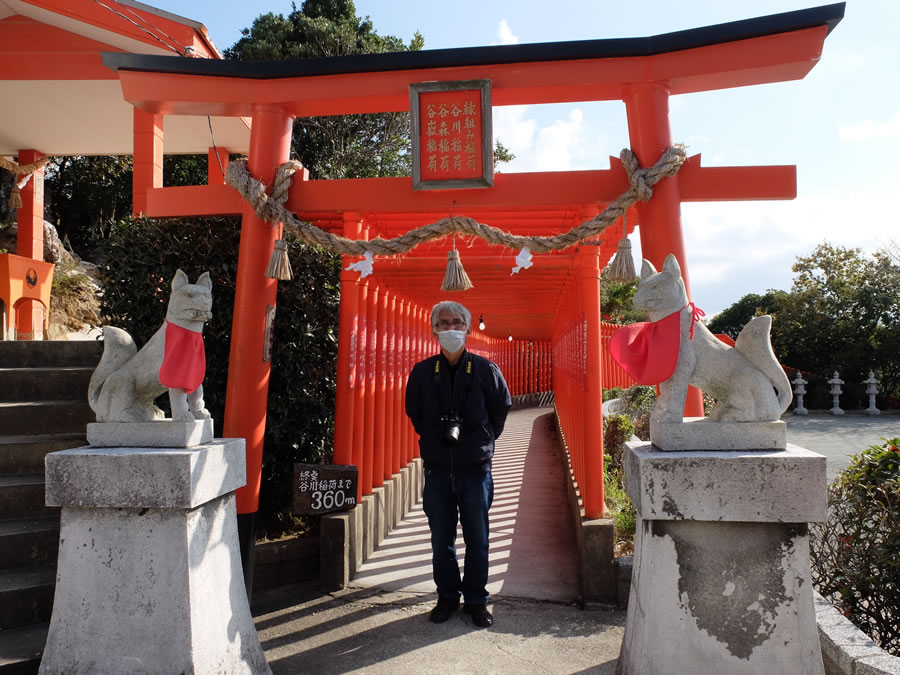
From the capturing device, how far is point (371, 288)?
546 cm

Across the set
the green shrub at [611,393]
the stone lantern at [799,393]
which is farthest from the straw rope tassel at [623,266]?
the stone lantern at [799,393]

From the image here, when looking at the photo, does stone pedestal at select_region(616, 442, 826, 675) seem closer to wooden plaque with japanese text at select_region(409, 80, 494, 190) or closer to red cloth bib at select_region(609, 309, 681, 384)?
red cloth bib at select_region(609, 309, 681, 384)

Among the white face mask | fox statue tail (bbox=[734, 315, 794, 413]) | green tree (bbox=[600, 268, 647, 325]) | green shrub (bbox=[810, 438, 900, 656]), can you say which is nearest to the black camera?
the white face mask

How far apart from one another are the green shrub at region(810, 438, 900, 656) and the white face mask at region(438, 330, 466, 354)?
2134mm

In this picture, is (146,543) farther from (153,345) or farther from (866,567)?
(866,567)

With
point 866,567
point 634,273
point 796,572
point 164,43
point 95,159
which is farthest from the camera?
point 95,159

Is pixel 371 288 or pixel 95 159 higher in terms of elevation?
pixel 95 159

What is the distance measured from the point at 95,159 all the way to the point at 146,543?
60.1ft

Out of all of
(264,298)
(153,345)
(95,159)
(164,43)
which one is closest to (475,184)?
(264,298)

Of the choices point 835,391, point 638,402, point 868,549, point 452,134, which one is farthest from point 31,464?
point 835,391

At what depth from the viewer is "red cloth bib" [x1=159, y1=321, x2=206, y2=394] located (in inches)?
114

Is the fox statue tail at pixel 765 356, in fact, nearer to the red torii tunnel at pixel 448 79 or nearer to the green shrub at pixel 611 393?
the red torii tunnel at pixel 448 79

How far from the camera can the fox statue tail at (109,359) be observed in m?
3.04

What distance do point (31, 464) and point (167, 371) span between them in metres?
2.08
